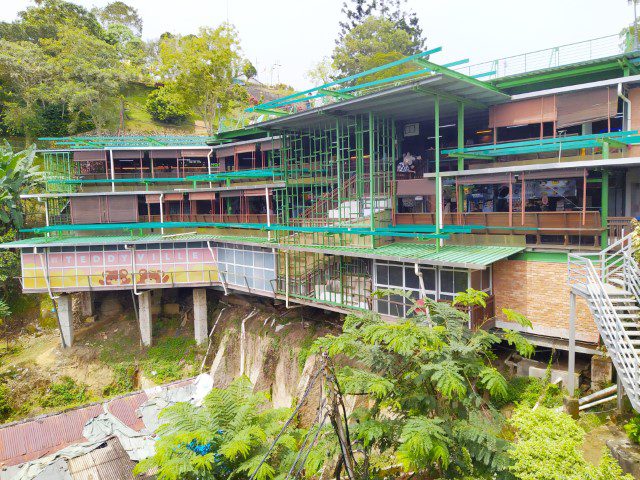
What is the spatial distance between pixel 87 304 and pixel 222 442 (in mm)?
23989

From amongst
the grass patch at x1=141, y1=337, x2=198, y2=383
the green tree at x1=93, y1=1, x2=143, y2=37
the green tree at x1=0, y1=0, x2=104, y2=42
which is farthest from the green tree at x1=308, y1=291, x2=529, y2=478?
the green tree at x1=93, y1=1, x2=143, y2=37

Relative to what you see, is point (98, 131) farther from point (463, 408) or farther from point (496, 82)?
point (463, 408)

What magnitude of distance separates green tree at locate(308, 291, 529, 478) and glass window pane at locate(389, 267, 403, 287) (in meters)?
7.64

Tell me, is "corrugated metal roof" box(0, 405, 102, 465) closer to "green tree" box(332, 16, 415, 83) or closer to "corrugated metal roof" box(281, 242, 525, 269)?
"corrugated metal roof" box(281, 242, 525, 269)

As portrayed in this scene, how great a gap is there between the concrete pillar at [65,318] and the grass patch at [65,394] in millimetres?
2737

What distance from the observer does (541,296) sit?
14.7 m

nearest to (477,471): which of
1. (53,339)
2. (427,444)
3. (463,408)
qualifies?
(463,408)

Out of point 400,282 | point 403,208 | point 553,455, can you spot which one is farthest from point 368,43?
point 553,455

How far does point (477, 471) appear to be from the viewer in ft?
26.5

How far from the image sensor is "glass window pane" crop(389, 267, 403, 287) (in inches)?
674

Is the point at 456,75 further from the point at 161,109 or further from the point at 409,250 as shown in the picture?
the point at 161,109

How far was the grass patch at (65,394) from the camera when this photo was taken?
25312mm

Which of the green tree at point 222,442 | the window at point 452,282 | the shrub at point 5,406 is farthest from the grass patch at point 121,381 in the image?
the window at point 452,282

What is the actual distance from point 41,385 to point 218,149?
19.1m
